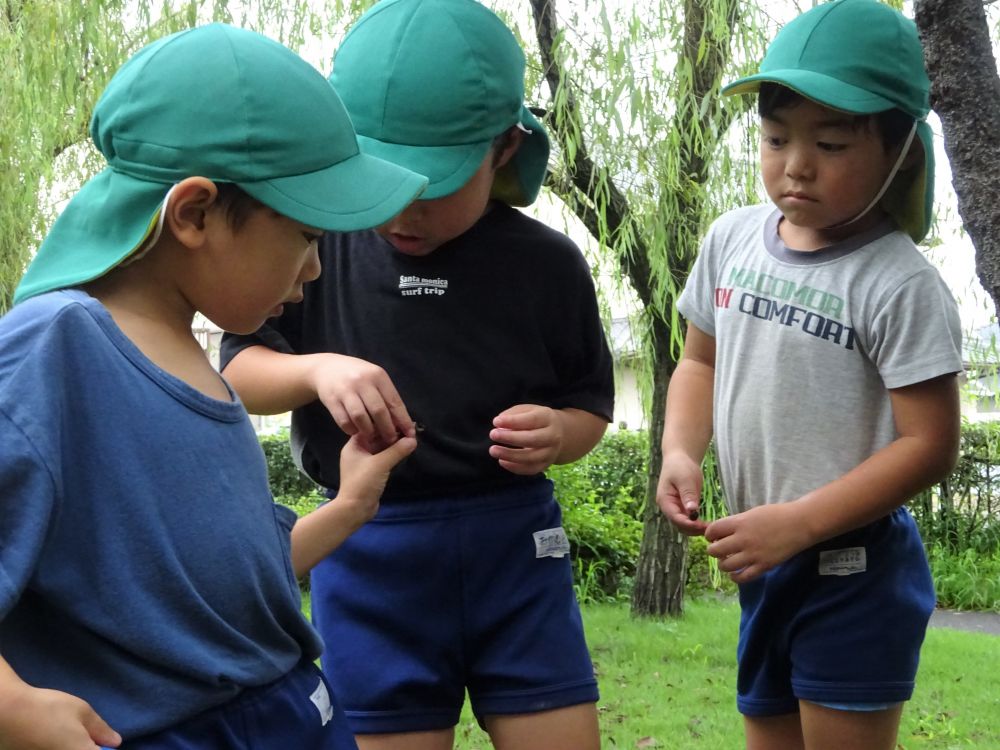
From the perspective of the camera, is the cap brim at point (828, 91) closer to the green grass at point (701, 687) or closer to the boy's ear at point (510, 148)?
the boy's ear at point (510, 148)

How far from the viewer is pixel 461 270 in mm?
1819

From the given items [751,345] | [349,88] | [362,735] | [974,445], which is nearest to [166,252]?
[349,88]

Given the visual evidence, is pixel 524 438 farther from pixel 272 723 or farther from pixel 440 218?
pixel 272 723

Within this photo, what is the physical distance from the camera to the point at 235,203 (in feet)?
4.14

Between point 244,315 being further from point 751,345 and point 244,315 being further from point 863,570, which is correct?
point 863,570

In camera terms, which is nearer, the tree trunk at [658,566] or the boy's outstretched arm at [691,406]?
the boy's outstretched arm at [691,406]

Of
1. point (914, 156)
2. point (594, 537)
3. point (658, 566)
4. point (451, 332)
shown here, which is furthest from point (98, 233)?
point (594, 537)

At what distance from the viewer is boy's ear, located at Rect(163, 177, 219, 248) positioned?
1207 mm

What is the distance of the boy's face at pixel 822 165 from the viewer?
1784 millimetres

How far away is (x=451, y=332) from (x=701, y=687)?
355 cm

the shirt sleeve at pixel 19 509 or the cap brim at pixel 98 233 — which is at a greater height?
the cap brim at pixel 98 233

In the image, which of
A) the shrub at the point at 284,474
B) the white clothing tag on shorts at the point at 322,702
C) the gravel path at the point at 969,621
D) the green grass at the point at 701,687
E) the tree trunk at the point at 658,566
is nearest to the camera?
the white clothing tag on shorts at the point at 322,702

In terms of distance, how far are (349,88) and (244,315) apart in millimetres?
563

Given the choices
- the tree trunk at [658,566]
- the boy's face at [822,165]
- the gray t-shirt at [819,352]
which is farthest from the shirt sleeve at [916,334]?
the tree trunk at [658,566]
